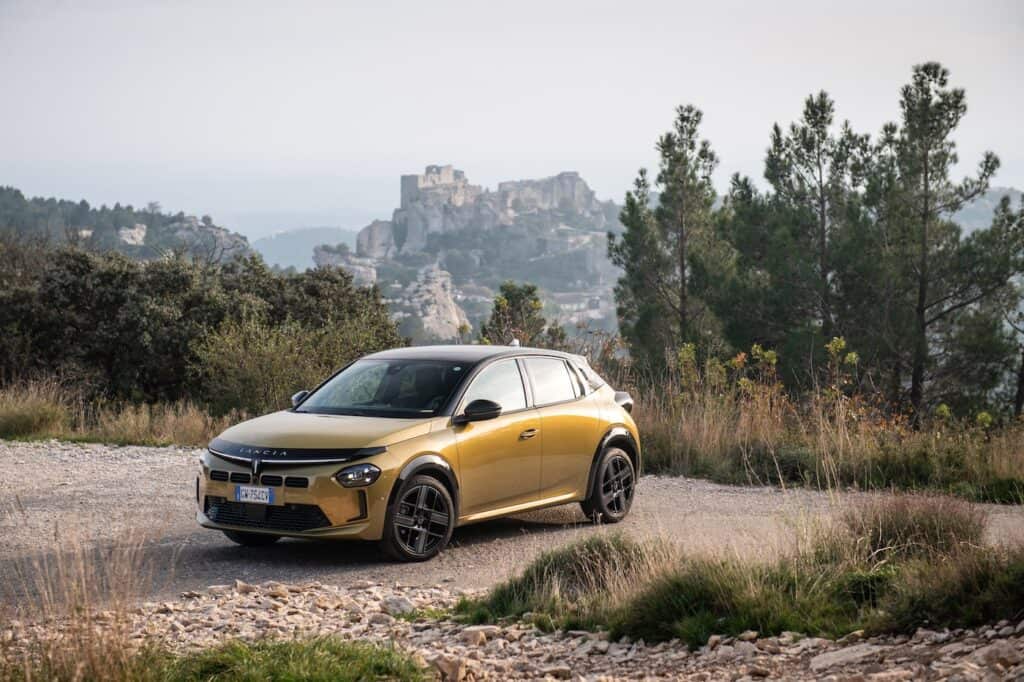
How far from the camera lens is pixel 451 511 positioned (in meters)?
10.2

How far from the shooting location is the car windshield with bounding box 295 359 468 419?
Answer: 34.6ft

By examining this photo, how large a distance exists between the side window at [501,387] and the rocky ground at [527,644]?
8.27 ft

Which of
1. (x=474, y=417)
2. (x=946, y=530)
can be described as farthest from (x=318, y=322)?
(x=946, y=530)

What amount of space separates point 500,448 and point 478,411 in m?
0.49

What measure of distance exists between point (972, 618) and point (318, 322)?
24.6 metres

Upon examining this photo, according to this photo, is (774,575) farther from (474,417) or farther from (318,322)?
(318,322)

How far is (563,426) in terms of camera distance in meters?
11.3

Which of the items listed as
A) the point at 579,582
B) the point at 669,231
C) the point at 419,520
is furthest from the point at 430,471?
the point at 669,231

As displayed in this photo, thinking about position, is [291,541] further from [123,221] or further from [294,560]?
[123,221]

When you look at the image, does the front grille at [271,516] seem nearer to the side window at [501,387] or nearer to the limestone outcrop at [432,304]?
the side window at [501,387]

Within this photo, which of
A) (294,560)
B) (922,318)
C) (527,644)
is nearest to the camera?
(527,644)

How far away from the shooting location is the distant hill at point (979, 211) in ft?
132

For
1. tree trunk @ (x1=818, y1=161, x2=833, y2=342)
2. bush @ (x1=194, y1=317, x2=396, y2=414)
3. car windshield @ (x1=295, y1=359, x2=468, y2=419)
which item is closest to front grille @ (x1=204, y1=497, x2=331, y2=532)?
car windshield @ (x1=295, y1=359, x2=468, y2=419)

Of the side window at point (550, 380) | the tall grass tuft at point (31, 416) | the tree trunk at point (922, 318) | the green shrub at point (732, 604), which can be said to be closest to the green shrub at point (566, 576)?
the green shrub at point (732, 604)
